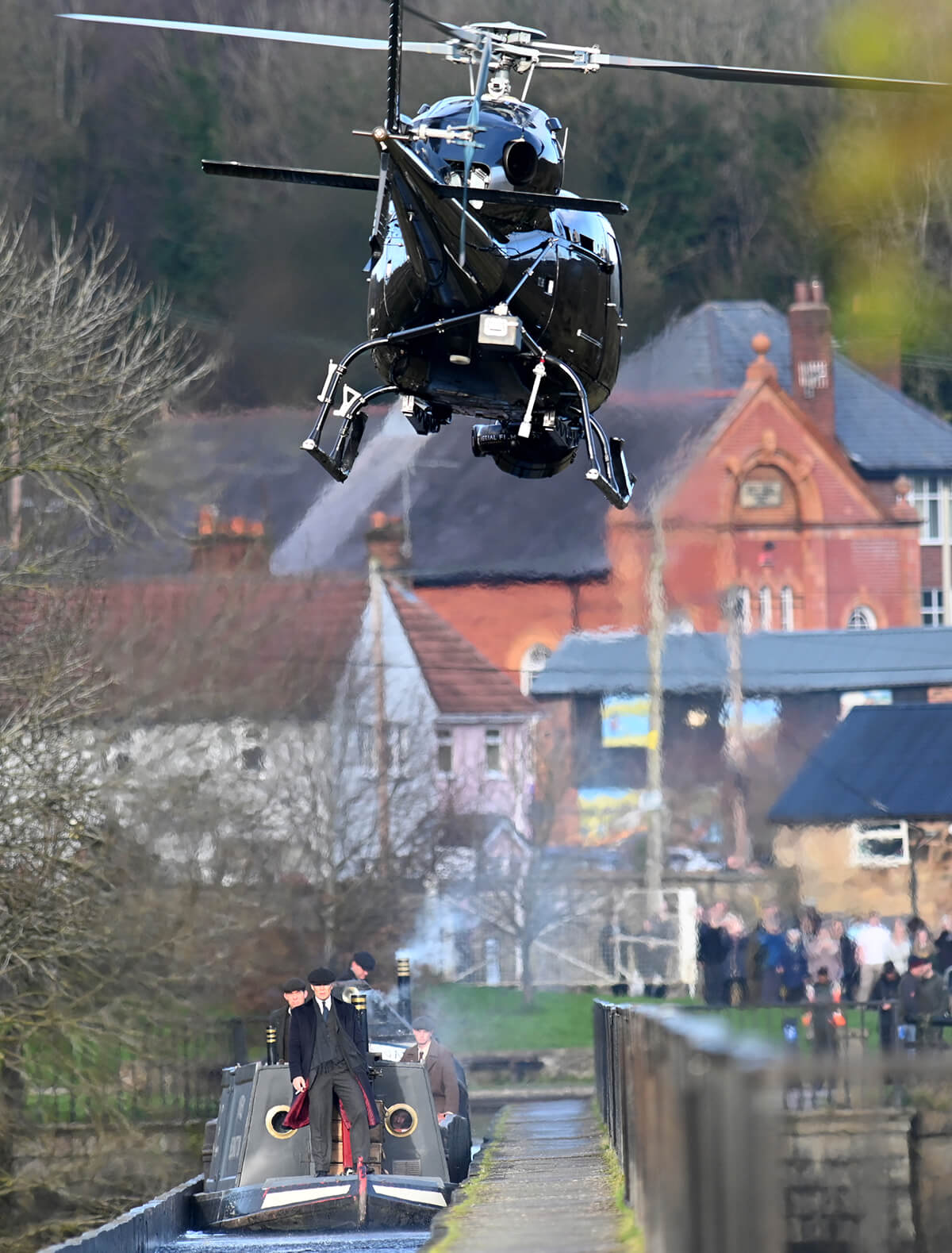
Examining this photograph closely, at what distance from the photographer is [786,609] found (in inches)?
2140

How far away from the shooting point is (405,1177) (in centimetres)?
1559

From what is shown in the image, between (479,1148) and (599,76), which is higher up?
(599,76)

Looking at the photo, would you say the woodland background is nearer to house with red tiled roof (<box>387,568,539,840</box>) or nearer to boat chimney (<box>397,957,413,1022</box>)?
house with red tiled roof (<box>387,568,539,840</box>)

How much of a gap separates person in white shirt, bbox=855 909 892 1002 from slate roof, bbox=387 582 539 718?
A: 17399 millimetres

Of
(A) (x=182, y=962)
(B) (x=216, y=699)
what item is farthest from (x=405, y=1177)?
(B) (x=216, y=699)

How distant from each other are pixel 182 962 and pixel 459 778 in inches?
678

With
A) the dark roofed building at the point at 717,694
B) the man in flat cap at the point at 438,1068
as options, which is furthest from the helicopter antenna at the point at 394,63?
the dark roofed building at the point at 717,694

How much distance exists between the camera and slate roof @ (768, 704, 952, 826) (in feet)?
156

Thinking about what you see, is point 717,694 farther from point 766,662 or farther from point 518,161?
point 518,161

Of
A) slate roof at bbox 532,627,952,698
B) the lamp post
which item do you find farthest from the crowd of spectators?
slate roof at bbox 532,627,952,698

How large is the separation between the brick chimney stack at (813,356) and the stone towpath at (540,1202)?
3468cm

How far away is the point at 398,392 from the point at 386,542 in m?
36.8

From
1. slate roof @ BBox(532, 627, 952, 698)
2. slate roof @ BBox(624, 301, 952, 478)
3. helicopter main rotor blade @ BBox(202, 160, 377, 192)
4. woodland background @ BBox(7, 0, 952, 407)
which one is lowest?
helicopter main rotor blade @ BBox(202, 160, 377, 192)

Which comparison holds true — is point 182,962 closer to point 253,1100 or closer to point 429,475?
point 253,1100
